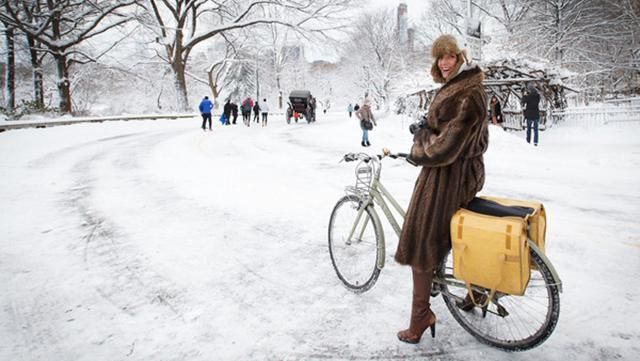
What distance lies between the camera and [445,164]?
7.20ft

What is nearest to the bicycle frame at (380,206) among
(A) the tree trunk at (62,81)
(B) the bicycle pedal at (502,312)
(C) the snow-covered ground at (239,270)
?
(C) the snow-covered ground at (239,270)

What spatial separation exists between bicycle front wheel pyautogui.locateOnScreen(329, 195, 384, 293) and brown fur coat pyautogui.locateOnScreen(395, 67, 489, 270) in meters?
0.77

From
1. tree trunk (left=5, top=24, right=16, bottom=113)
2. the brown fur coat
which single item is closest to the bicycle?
the brown fur coat

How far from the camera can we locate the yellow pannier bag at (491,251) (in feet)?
6.66

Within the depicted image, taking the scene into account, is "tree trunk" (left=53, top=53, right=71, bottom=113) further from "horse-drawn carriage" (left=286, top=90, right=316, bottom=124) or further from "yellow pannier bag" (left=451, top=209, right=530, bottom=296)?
"yellow pannier bag" (left=451, top=209, right=530, bottom=296)

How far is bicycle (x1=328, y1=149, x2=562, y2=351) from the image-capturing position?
2.23m

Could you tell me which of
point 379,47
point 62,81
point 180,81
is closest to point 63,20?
point 62,81

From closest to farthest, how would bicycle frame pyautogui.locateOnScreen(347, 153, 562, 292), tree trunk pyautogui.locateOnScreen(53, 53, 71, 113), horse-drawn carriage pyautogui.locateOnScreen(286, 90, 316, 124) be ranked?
bicycle frame pyautogui.locateOnScreen(347, 153, 562, 292) → tree trunk pyautogui.locateOnScreen(53, 53, 71, 113) → horse-drawn carriage pyautogui.locateOnScreen(286, 90, 316, 124)

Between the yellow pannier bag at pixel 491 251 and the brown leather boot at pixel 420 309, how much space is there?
9.4 inches

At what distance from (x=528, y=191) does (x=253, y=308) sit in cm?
533

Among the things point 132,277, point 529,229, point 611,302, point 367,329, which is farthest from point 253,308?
point 611,302

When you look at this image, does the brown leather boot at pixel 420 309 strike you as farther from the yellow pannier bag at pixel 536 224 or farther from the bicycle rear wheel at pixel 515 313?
the yellow pannier bag at pixel 536 224

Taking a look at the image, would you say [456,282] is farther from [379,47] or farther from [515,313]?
[379,47]

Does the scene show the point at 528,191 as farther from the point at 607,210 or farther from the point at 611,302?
the point at 611,302
